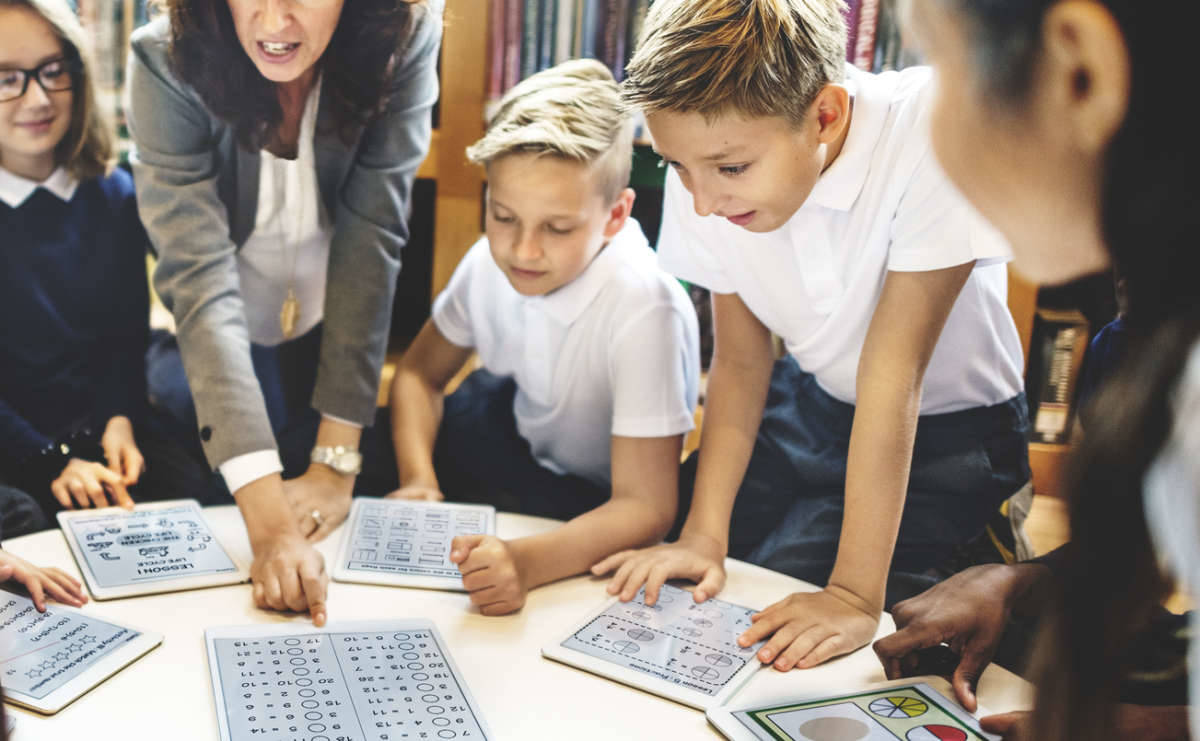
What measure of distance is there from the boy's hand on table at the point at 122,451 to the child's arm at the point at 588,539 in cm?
59

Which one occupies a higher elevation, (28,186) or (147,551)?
(28,186)

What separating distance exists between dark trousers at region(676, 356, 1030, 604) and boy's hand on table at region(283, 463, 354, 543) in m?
0.43

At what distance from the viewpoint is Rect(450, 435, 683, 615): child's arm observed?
0.91m

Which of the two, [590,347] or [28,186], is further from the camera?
[28,186]

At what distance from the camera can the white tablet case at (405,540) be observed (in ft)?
3.13

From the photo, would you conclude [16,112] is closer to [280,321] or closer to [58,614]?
[280,321]

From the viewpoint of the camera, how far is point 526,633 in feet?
2.87

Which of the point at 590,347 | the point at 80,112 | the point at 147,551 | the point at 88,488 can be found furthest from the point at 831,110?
the point at 80,112

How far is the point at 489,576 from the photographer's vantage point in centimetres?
90

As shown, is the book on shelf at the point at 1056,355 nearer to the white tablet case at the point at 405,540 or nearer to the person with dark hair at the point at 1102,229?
the white tablet case at the point at 405,540

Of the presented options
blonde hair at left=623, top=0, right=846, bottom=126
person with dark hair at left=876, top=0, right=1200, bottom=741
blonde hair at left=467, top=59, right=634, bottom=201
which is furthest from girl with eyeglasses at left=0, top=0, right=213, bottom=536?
person with dark hair at left=876, top=0, right=1200, bottom=741

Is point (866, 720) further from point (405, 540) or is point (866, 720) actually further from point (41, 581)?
point (41, 581)

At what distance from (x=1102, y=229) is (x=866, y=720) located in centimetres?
42

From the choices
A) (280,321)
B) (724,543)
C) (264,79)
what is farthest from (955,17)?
(280,321)
